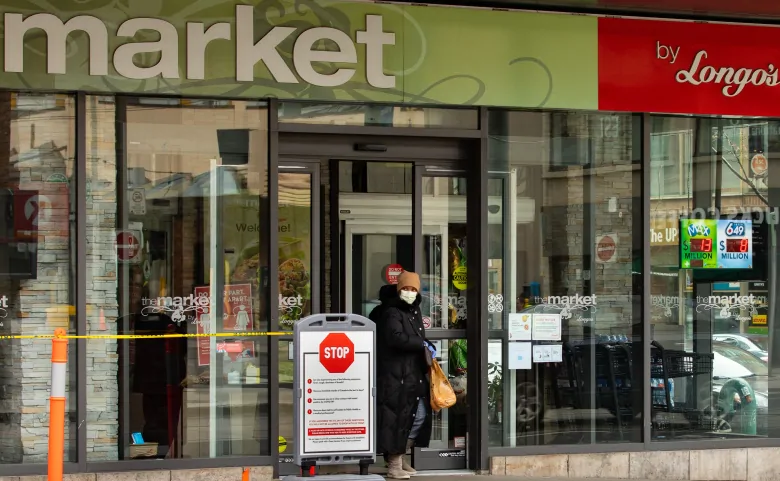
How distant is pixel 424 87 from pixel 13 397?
4.16 metres

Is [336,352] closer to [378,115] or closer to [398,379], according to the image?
[398,379]

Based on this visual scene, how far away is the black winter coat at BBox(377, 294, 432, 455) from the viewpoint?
8711 millimetres

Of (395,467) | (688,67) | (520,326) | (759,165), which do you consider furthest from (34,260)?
(759,165)

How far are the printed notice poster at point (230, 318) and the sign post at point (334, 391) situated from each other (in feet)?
2.92

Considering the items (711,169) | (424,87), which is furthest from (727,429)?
(424,87)

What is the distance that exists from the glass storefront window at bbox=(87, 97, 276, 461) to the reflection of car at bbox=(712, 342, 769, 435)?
4.22m

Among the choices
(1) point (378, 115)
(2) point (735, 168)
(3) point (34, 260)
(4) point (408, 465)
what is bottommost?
(4) point (408, 465)

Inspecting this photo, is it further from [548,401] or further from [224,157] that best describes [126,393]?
[548,401]

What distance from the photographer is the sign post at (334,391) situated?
26.3 feet

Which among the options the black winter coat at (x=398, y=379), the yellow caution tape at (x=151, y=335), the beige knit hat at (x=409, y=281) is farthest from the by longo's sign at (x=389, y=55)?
the yellow caution tape at (x=151, y=335)

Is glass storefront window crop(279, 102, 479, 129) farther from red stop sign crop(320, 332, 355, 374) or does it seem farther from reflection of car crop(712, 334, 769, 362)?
reflection of car crop(712, 334, 769, 362)

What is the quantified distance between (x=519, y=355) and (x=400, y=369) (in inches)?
50.3

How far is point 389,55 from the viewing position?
8930 mm

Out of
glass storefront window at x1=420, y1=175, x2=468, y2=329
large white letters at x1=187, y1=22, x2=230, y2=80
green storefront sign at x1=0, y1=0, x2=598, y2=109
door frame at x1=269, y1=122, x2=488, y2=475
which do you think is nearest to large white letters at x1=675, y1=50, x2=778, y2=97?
green storefront sign at x1=0, y1=0, x2=598, y2=109
